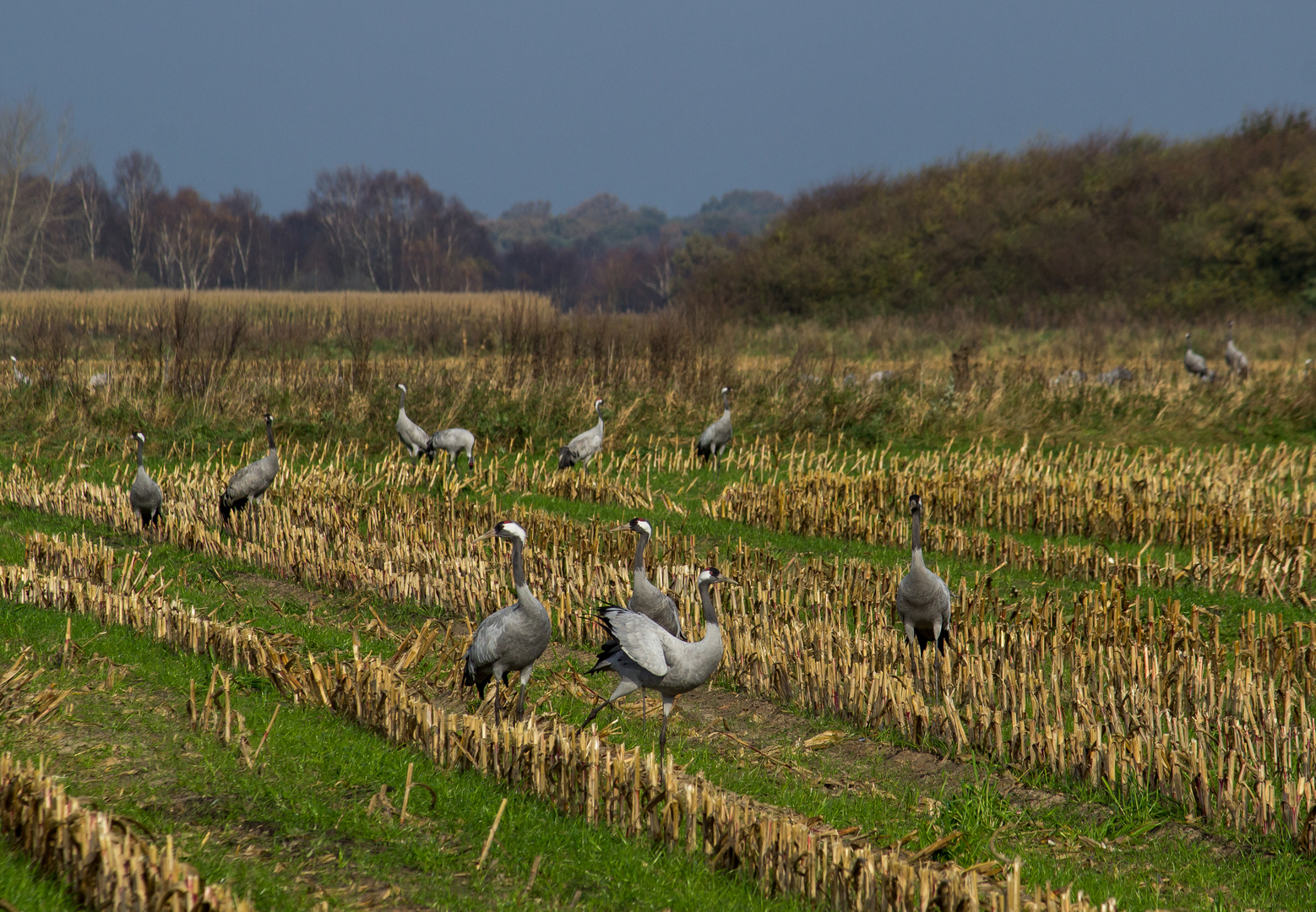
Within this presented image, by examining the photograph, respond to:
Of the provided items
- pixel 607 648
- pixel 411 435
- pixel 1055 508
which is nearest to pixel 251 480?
pixel 411 435

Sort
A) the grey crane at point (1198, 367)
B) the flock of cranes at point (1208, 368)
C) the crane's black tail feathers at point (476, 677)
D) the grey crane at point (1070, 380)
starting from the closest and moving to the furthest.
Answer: the crane's black tail feathers at point (476, 677) < the grey crane at point (1070, 380) < the flock of cranes at point (1208, 368) < the grey crane at point (1198, 367)

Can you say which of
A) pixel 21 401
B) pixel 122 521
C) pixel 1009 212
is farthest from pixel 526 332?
pixel 1009 212

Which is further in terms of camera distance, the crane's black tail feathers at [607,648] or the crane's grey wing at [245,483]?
the crane's grey wing at [245,483]

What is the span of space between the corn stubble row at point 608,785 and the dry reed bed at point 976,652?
1.29 m

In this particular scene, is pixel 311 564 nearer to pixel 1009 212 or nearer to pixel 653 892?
pixel 653 892

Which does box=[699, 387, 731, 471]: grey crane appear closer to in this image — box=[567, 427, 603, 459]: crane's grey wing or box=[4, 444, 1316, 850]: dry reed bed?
box=[567, 427, 603, 459]: crane's grey wing

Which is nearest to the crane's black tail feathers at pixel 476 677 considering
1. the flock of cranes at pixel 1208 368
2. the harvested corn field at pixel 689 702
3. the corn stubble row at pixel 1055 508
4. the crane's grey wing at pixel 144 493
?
the harvested corn field at pixel 689 702

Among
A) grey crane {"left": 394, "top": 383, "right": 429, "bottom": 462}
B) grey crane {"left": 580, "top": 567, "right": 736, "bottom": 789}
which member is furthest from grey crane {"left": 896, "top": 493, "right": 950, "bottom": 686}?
grey crane {"left": 394, "top": 383, "right": 429, "bottom": 462}

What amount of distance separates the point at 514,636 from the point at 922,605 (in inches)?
120

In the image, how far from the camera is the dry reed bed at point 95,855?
3865mm

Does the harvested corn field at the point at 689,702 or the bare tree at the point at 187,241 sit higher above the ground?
the bare tree at the point at 187,241

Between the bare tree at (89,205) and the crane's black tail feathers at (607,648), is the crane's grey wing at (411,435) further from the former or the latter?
the bare tree at (89,205)

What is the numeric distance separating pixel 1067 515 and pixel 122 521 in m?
11.2

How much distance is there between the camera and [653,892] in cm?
453
